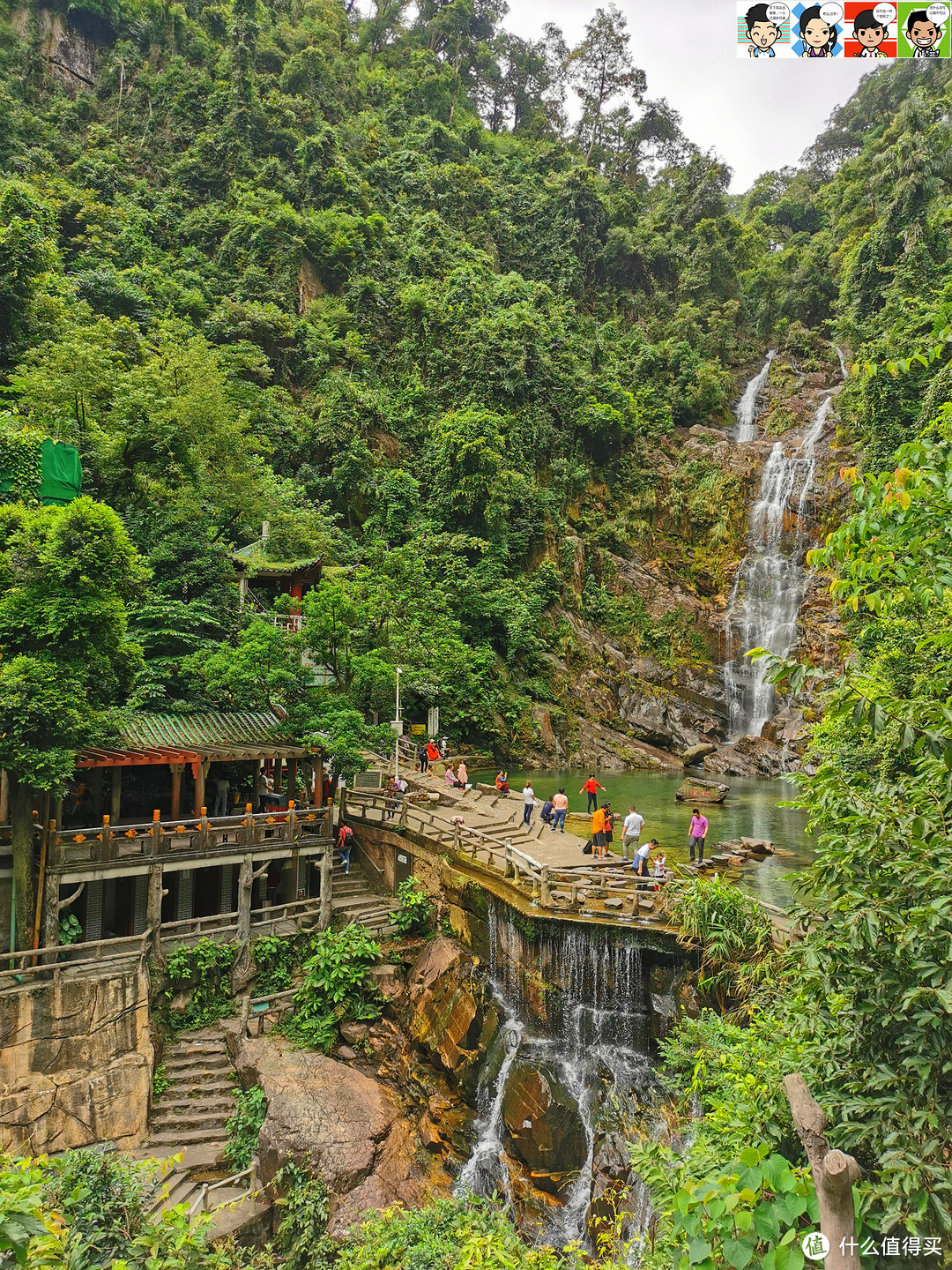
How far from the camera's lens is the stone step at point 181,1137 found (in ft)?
39.2

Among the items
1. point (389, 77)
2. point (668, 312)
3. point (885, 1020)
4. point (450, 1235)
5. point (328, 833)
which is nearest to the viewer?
point (885, 1020)

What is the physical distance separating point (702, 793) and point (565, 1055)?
13.7 m

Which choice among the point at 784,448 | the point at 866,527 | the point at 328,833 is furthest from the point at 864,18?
the point at 784,448

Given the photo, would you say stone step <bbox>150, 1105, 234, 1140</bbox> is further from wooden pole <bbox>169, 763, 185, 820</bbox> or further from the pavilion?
wooden pole <bbox>169, 763, 185, 820</bbox>

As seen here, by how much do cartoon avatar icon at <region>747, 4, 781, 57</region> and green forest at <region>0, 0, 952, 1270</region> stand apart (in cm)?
385

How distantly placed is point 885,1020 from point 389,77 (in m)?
70.1

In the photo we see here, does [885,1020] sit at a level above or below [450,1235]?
above

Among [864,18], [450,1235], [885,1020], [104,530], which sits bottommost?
[450,1235]

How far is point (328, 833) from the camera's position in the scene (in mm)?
16266

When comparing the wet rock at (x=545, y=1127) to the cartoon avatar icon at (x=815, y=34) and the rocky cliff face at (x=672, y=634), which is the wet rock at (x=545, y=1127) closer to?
the cartoon avatar icon at (x=815, y=34)

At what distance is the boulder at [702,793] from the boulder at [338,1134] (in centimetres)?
1509

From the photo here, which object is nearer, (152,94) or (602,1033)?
(602,1033)

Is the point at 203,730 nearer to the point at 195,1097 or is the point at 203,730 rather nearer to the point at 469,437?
the point at 195,1097

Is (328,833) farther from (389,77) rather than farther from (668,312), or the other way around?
(389,77)
